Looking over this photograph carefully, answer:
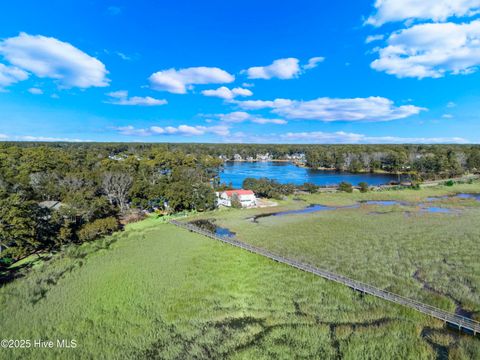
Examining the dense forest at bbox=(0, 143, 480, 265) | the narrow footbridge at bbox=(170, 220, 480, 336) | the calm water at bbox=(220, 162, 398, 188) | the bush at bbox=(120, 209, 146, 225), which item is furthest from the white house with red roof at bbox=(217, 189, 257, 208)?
the narrow footbridge at bbox=(170, 220, 480, 336)

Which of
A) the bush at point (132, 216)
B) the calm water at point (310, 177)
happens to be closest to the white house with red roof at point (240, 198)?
the bush at point (132, 216)

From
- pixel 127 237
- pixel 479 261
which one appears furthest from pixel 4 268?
pixel 479 261

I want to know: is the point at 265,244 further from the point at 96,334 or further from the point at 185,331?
the point at 96,334

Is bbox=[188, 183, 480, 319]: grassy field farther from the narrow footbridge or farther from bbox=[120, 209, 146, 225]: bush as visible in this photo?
bbox=[120, 209, 146, 225]: bush

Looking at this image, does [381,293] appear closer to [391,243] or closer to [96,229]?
[391,243]

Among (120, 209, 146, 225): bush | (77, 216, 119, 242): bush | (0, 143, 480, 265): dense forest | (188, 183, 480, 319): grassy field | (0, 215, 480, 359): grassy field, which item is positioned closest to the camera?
(0, 215, 480, 359): grassy field

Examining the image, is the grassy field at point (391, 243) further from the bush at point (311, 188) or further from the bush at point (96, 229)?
the bush at point (96, 229)

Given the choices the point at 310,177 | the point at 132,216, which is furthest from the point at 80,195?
the point at 310,177
